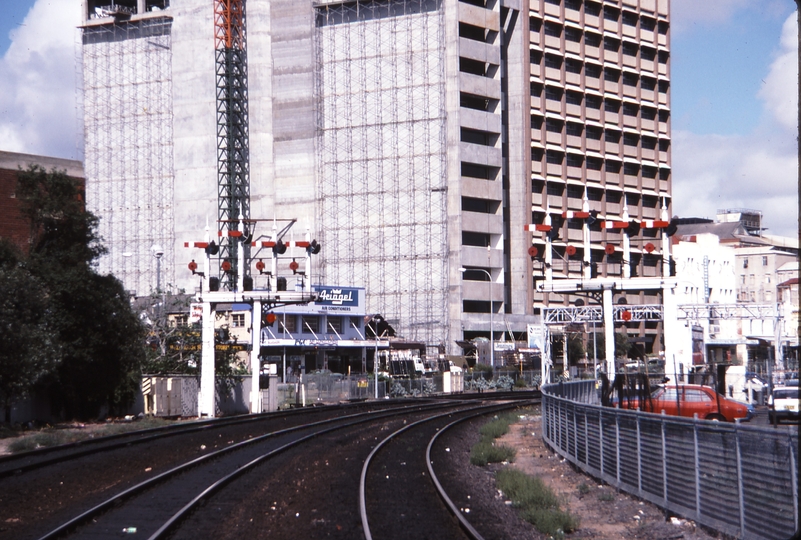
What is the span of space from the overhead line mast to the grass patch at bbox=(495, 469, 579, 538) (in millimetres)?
81885

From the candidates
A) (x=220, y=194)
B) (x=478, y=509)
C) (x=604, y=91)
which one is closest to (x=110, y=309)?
(x=478, y=509)

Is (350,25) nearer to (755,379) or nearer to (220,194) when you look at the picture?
(220,194)

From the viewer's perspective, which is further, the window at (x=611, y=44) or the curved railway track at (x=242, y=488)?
the window at (x=611, y=44)

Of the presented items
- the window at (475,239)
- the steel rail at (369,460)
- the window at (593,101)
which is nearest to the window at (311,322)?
the window at (475,239)

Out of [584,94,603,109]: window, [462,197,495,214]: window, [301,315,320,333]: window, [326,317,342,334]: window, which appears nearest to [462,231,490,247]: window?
[462,197,495,214]: window

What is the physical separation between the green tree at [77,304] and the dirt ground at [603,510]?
21.9 meters

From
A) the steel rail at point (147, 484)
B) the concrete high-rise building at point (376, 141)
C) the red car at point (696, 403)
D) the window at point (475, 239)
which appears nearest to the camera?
the steel rail at point (147, 484)

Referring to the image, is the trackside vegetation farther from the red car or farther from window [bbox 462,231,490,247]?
window [bbox 462,231,490,247]

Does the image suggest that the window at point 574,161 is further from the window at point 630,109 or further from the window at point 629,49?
the window at point 629,49

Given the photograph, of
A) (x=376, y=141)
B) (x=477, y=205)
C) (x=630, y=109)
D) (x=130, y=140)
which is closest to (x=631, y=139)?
(x=630, y=109)

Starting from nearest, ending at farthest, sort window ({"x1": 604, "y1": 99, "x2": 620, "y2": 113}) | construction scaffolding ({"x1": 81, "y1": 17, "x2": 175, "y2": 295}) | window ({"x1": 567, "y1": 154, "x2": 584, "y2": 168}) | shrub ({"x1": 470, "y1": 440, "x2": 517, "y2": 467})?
shrub ({"x1": 470, "y1": 440, "x2": 517, "y2": 467}), construction scaffolding ({"x1": 81, "y1": 17, "x2": 175, "y2": 295}), window ({"x1": 567, "y1": 154, "x2": 584, "y2": 168}), window ({"x1": 604, "y1": 99, "x2": 620, "y2": 113})

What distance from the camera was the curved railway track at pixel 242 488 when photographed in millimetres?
14711

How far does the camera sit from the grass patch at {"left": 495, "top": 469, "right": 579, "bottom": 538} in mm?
15062

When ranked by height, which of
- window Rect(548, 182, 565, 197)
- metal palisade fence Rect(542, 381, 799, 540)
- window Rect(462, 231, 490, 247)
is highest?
window Rect(548, 182, 565, 197)
